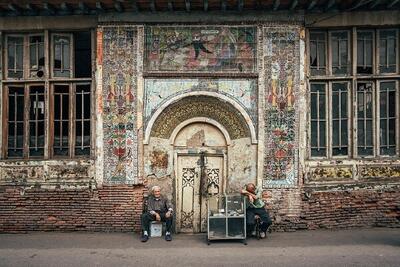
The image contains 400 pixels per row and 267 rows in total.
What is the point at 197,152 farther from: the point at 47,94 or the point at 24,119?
the point at 24,119

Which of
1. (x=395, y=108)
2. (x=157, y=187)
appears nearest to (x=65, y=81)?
(x=157, y=187)

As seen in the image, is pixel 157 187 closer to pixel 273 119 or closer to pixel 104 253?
pixel 104 253

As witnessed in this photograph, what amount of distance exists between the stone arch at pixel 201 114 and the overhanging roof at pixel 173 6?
2063 millimetres

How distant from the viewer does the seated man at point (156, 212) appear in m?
11.5

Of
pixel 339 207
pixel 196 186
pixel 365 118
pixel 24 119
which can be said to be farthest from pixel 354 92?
pixel 24 119

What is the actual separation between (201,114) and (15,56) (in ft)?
15.6

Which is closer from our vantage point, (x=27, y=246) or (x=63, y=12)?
(x=27, y=246)

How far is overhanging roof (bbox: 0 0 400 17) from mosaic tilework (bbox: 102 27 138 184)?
591 mm

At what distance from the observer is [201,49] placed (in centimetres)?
1230

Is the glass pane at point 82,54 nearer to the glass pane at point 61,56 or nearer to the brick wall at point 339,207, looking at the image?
the glass pane at point 61,56

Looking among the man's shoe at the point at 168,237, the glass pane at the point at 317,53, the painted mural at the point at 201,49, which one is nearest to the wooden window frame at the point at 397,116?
the glass pane at the point at 317,53

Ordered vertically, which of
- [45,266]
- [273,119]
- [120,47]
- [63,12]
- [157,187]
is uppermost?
[63,12]

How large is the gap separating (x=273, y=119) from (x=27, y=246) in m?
6.14

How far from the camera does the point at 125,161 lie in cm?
1223
